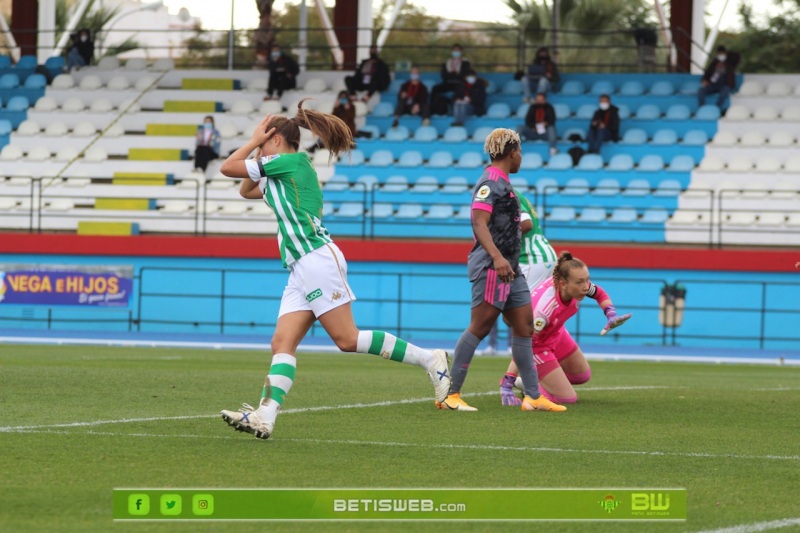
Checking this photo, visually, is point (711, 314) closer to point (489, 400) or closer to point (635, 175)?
point (635, 175)

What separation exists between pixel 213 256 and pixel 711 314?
30.3 ft

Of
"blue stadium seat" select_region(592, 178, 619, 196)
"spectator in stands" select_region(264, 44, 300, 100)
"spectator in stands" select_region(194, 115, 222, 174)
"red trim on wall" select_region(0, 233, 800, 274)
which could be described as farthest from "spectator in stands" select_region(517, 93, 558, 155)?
"spectator in stands" select_region(194, 115, 222, 174)

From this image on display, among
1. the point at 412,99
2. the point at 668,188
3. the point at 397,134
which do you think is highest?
the point at 412,99

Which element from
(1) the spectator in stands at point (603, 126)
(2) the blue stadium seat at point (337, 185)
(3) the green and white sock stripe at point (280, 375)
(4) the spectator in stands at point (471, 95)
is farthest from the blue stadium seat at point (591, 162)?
(3) the green and white sock stripe at point (280, 375)

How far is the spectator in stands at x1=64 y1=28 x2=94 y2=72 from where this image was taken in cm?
3362

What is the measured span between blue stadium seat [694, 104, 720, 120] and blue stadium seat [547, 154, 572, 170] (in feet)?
11.0

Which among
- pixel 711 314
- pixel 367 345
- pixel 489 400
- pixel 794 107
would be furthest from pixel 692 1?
pixel 367 345

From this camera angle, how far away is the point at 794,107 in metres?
28.6

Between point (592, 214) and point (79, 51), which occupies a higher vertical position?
point (79, 51)

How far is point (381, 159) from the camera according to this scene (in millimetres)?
28031

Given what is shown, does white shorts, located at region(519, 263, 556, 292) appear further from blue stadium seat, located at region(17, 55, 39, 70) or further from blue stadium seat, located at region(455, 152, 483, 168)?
blue stadium seat, located at region(17, 55, 39, 70)

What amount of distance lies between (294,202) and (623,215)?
1835 cm

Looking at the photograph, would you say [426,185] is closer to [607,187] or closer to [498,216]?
[607,187]

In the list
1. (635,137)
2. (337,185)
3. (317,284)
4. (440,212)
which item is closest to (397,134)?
(337,185)
